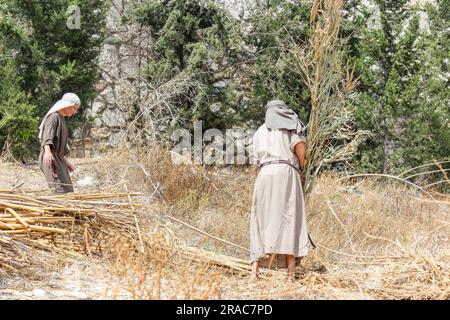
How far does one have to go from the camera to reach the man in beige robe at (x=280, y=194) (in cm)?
525

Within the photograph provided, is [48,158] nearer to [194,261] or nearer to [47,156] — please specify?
[47,156]

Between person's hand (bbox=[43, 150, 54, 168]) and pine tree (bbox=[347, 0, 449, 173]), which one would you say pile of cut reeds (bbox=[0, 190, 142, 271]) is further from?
pine tree (bbox=[347, 0, 449, 173])

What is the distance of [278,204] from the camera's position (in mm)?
5258

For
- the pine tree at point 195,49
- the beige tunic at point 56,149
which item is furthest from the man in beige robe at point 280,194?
the pine tree at point 195,49

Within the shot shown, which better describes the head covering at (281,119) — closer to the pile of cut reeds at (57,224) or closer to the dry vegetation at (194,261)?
the dry vegetation at (194,261)

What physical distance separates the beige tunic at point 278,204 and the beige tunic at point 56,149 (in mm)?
→ 2106

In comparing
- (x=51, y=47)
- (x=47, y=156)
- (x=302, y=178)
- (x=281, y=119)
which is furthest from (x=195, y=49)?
(x=281, y=119)

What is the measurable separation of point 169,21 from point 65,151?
677cm

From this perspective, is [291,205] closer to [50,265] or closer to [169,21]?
[50,265]

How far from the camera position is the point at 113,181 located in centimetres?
1021

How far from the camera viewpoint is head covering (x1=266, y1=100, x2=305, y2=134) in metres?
5.32

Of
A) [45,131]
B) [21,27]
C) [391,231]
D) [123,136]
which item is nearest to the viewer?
[45,131]
